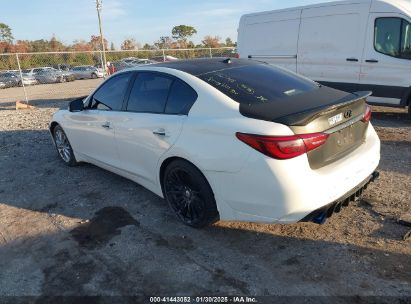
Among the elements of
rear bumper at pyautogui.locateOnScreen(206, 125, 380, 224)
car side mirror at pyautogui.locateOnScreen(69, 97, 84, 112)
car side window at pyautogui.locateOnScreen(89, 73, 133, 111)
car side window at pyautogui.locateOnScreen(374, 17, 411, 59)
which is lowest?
rear bumper at pyautogui.locateOnScreen(206, 125, 380, 224)

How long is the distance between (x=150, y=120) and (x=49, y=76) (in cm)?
3192

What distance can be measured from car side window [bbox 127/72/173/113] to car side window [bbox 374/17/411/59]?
552 cm

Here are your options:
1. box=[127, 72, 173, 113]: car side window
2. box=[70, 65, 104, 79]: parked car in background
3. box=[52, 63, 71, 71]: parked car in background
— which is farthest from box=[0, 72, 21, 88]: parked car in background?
box=[127, 72, 173, 113]: car side window

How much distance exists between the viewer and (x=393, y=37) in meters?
7.62

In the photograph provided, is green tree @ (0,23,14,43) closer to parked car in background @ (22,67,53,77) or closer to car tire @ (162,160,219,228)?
parked car in background @ (22,67,53,77)

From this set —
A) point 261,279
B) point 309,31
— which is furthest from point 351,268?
point 309,31

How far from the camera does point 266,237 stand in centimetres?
366

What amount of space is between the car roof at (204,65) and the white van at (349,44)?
14.7 ft

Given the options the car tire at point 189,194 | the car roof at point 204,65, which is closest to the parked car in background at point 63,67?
the car roof at point 204,65

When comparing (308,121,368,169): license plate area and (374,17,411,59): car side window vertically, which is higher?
(374,17,411,59): car side window

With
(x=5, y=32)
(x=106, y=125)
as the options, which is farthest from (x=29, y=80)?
(x=5, y=32)

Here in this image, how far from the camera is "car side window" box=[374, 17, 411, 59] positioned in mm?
7465

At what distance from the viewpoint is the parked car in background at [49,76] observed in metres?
32.3

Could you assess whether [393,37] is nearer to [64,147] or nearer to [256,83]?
[256,83]
